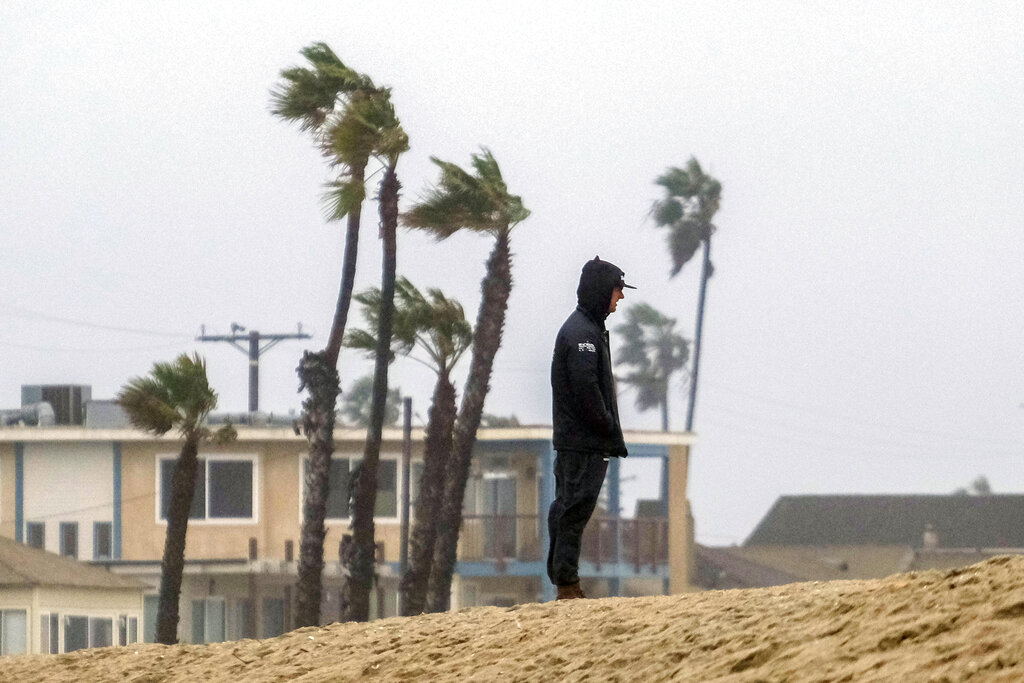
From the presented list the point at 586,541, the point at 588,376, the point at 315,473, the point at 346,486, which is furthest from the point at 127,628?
the point at 588,376

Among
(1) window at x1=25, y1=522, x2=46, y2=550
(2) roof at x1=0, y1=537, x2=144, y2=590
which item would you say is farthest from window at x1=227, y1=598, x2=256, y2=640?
(1) window at x1=25, y1=522, x2=46, y2=550

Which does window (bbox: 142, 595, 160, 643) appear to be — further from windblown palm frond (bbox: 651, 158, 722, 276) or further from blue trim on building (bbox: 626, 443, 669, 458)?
windblown palm frond (bbox: 651, 158, 722, 276)

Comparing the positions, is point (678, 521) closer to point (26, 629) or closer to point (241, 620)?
point (241, 620)

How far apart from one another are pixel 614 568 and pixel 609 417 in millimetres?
31579

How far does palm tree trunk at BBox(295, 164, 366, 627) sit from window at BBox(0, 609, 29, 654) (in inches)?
229

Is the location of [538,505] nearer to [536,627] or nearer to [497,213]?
[497,213]

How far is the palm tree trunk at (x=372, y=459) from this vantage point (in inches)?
1264

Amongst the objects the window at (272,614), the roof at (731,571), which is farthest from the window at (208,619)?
the roof at (731,571)

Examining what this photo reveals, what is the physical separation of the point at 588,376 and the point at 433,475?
23.5 metres

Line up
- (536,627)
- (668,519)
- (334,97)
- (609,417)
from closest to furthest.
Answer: (536,627) < (609,417) < (334,97) < (668,519)

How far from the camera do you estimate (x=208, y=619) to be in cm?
3809

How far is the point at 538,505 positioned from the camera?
41250 mm

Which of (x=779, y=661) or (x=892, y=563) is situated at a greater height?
(x=779, y=661)

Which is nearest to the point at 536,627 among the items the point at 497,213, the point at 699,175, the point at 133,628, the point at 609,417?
the point at 609,417
